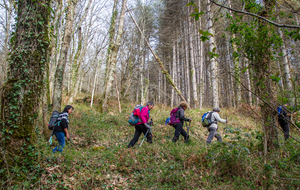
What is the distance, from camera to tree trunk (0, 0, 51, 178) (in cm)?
312

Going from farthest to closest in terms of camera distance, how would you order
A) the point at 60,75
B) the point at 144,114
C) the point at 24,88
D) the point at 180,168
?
1. the point at 60,75
2. the point at 144,114
3. the point at 180,168
4. the point at 24,88

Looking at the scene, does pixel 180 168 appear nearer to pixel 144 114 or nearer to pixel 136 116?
pixel 144 114

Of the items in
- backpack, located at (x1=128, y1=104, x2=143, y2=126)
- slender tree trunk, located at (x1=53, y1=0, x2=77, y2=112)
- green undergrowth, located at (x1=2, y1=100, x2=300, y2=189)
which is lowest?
green undergrowth, located at (x1=2, y1=100, x2=300, y2=189)

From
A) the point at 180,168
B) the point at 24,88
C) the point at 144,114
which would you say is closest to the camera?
the point at 24,88

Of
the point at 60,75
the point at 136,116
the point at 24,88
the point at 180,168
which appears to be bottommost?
the point at 180,168

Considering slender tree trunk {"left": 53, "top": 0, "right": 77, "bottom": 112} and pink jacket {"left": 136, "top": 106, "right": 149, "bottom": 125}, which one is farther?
slender tree trunk {"left": 53, "top": 0, "right": 77, "bottom": 112}

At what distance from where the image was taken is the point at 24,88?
132 inches

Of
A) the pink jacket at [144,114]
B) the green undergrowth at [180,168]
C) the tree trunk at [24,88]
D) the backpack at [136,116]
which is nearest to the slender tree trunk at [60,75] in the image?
the green undergrowth at [180,168]

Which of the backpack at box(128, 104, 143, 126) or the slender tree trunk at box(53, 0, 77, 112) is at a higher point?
the slender tree trunk at box(53, 0, 77, 112)

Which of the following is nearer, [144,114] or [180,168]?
[180,168]

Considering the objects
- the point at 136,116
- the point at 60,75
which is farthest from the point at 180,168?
the point at 60,75

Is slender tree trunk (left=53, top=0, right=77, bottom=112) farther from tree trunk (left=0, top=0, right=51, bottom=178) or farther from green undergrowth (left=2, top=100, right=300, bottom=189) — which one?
tree trunk (left=0, top=0, right=51, bottom=178)

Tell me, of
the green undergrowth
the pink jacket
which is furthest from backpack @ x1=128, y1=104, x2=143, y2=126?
the green undergrowth

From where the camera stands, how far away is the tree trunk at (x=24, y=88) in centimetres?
312
